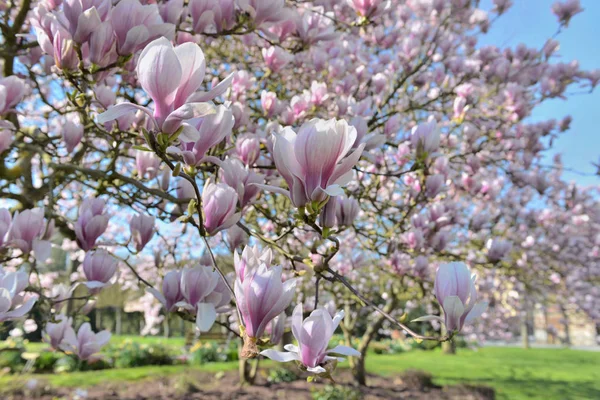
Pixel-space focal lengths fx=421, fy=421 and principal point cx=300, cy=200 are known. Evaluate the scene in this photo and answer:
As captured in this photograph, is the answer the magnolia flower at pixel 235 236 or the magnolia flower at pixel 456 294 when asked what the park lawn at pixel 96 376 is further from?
the magnolia flower at pixel 456 294

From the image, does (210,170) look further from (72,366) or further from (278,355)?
(72,366)

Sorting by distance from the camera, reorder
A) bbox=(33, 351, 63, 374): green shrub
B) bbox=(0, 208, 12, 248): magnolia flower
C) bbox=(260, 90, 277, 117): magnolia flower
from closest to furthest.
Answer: bbox=(0, 208, 12, 248): magnolia flower, bbox=(260, 90, 277, 117): magnolia flower, bbox=(33, 351, 63, 374): green shrub

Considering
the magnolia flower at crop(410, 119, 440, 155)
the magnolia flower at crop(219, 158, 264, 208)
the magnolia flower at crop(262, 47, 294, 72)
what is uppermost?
the magnolia flower at crop(262, 47, 294, 72)

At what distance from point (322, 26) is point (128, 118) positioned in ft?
4.38

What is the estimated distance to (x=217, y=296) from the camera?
144cm

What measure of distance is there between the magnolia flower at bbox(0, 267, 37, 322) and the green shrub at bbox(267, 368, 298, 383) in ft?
26.1

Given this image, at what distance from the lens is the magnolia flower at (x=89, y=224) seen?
5.83 ft

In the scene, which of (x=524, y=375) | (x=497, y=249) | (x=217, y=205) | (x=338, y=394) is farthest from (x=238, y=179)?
(x=524, y=375)

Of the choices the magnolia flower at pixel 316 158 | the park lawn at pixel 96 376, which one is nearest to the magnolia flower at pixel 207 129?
the magnolia flower at pixel 316 158

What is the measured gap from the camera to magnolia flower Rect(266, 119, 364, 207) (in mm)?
938

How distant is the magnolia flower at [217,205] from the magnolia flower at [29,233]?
0.81 meters

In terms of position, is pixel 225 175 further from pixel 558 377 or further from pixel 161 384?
pixel 558 377

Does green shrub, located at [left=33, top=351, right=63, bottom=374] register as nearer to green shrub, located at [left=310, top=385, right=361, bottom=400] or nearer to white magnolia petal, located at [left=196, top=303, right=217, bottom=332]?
green shrub, located at [left=310, top=385, right=361, bottom=400]

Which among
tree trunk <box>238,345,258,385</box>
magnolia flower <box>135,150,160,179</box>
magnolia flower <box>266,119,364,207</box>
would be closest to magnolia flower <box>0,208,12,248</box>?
magnolia flower <box>135,150,160,179</box>
